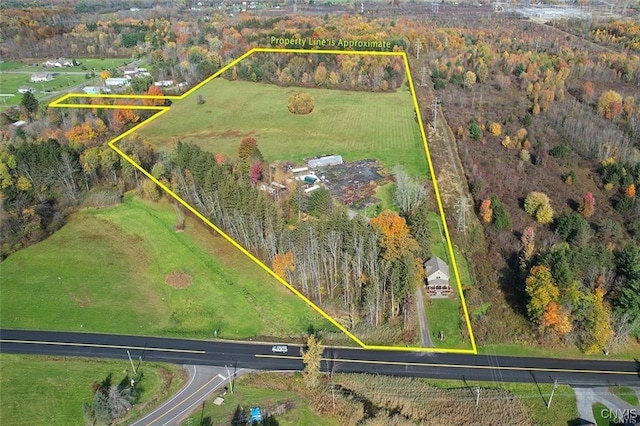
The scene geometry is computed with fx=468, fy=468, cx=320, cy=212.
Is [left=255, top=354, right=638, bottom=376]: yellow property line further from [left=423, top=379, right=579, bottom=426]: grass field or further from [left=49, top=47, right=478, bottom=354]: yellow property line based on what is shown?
[left=423, top=379, right=579, bottom=426]: grass field

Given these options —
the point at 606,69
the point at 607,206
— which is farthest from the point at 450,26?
the point at 607,206

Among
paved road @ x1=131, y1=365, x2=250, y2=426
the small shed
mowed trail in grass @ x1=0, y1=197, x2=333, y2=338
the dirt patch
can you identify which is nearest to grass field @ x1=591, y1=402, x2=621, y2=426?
the small shed

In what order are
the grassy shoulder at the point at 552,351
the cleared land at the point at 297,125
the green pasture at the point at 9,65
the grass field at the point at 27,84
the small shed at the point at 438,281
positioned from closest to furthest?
the grassy shoulder at the point at 552,351, the small shed at the point at 438,281, the cleared land at the point at 297,125, the grass field at the point at 27,84, the green pasture at the point at 9,65

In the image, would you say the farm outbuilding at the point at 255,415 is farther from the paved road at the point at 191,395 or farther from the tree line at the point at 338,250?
the tree line at the point at 338,250

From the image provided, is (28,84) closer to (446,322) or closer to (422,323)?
(422,323)

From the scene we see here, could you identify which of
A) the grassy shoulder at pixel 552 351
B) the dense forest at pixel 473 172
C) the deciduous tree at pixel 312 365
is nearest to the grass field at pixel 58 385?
the deciduous tree at pixel 312 365
